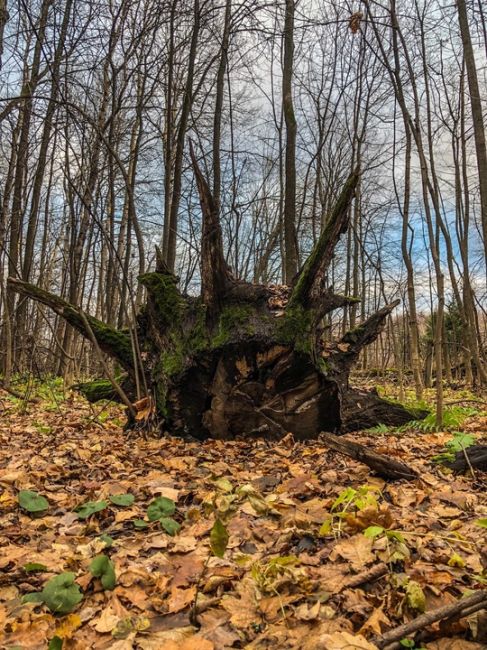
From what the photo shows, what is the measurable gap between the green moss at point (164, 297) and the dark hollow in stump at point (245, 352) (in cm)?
2

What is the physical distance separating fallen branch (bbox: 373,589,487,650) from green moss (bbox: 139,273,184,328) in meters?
3.85

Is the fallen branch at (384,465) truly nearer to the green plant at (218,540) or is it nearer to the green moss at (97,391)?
the green plant at (218,540)

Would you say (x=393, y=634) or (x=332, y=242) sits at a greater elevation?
(x=332, y=242)

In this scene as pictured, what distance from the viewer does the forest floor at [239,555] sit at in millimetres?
1526

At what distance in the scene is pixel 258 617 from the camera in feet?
5.21

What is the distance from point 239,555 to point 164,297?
3.37 meters

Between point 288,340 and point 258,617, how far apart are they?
287 centimetres

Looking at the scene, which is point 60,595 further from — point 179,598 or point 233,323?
point 233,323

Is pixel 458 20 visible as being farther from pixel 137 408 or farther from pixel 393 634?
pixel 393 634

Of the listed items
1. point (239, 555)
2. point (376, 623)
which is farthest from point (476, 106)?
point (376, 623)

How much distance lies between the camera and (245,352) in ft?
14.2

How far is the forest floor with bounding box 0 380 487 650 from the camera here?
60.1 inches

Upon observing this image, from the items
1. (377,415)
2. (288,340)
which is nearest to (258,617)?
(288,340)

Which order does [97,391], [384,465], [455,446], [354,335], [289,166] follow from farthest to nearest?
[289,166] < [97,391] < [354,335] < [455,446] < [384,465]
